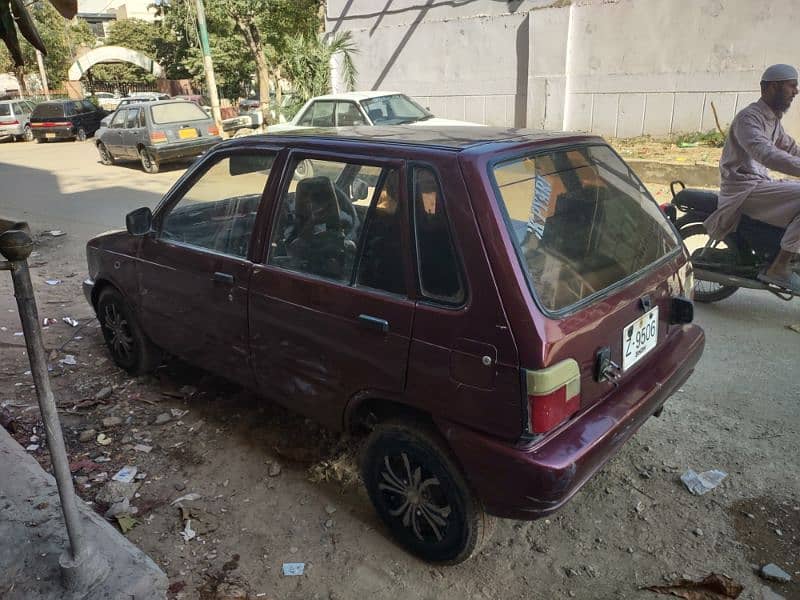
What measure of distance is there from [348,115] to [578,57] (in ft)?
17.0

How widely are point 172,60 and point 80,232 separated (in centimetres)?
3374

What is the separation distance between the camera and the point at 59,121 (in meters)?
22.5

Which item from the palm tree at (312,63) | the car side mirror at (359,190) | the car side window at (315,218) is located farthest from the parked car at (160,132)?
the car side mirror at (359,190)

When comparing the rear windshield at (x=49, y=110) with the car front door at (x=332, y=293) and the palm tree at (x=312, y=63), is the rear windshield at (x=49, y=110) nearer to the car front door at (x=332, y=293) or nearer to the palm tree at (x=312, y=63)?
the palm tree at (x=312, y=63)

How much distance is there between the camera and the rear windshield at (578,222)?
2354 mm

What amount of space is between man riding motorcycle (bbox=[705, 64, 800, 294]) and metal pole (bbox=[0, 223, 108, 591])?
4.71m

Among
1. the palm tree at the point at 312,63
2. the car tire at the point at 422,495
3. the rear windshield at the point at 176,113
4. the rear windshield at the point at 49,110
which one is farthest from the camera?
the rear windshield at the point at 49,110

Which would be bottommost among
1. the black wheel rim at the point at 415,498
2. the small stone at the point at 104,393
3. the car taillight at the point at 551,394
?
the small stone at the point at 104,393

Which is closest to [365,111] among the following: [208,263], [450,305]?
[208,263]

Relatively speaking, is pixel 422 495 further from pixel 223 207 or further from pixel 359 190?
pixel 223 207

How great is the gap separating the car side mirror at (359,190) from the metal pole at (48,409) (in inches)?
52.0

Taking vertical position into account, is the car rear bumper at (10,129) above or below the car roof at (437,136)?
below


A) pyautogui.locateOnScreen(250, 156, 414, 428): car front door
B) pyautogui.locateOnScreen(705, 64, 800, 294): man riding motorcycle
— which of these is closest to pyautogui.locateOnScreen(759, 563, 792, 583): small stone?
pyautogui.locateOnScreen(250, 156, 414, 428): car front door

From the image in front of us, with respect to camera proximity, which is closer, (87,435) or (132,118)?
(87,435)
